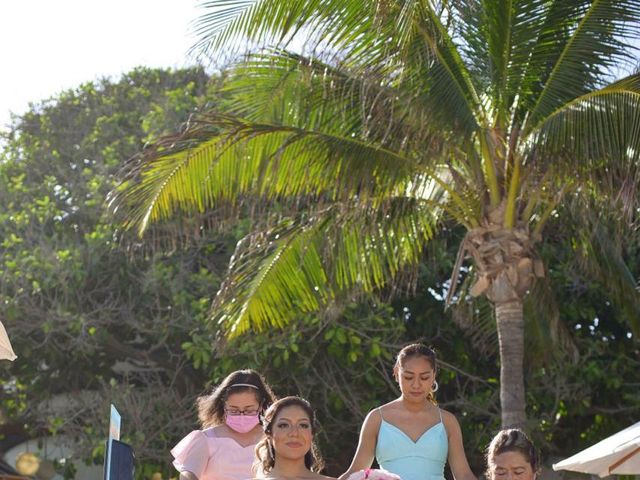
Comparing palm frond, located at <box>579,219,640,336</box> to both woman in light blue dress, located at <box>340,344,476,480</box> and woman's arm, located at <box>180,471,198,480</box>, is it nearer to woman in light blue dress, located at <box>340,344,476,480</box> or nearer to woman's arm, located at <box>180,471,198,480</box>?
woman in light blue dress, located at <box>340,344,476,480</box>

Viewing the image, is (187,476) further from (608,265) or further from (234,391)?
(608,265)

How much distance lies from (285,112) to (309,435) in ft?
22.2

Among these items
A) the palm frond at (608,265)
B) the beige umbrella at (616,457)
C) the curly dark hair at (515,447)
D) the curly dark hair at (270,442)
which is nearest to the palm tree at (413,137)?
the palm frond at (608,265)

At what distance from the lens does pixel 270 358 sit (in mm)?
14633

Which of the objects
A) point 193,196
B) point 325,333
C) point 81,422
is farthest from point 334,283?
point 81,422

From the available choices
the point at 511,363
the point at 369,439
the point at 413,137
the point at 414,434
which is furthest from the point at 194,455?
the point at 511,363

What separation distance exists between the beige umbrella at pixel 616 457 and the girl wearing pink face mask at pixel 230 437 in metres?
3.20

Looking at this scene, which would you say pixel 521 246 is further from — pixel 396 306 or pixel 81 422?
pixel 81 422

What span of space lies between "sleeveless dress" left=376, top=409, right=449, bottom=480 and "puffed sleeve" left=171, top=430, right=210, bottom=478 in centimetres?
97

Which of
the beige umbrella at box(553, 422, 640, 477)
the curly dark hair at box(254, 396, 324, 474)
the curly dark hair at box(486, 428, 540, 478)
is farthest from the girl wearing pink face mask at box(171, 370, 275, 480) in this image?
the beige umbrella at box(553, 422, 640, 477)

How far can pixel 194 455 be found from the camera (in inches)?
252

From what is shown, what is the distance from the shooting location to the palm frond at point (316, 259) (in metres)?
11.8

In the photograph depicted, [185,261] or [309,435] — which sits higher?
[185,261]

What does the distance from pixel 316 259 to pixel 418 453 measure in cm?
589
